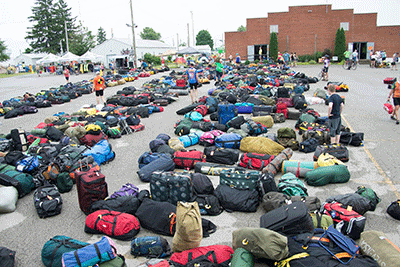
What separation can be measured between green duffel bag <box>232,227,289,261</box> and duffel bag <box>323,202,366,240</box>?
4.33 ft

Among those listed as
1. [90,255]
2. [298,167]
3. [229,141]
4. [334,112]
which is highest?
[334,112]

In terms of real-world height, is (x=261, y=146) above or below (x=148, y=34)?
below

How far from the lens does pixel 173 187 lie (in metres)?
5.72

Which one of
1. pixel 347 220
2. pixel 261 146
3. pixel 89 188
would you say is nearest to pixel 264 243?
pixel 347 220

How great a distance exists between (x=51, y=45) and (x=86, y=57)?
3440cm

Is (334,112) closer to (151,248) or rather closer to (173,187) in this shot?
(173,187)

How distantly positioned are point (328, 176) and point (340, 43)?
43222 mm

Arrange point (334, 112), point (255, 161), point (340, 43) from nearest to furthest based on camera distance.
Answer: point (255, 161) → point (334, 112) → point (340, 43)

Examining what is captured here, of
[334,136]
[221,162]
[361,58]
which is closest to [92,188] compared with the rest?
[221,162]

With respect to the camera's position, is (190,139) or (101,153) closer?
(101,153)

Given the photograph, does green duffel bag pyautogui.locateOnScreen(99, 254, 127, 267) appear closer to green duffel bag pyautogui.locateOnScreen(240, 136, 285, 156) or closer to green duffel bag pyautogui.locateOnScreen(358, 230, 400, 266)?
green duffel bag pyautogui.locateOnScreen(358, 230, 400, 266)

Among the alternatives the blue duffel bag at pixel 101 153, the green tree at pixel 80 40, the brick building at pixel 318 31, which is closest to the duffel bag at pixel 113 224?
the blue duffel bag at pixel 101 153

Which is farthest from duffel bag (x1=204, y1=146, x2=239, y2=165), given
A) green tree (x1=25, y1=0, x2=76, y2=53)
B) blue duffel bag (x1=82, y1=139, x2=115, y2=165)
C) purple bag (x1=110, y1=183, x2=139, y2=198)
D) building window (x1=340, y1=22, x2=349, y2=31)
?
green tree (x1=25, y1=0, x2=76, y2=53)

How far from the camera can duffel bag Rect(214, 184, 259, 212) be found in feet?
18.7
